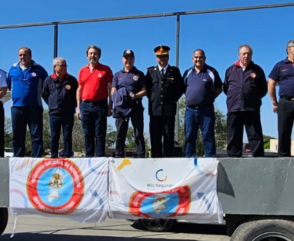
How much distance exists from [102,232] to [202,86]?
414 centimetres

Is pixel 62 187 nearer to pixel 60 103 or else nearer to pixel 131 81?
pixel 60 103

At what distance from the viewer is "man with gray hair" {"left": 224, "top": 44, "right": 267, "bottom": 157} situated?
4.83 metres

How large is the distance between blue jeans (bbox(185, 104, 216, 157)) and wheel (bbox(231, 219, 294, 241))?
125 cm

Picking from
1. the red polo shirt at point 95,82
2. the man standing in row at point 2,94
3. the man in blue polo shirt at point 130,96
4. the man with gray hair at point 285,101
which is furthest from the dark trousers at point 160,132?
the man standing in row at point 2,94

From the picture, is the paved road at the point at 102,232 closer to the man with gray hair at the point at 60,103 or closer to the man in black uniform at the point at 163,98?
the man with gray hair at the point at 60,103

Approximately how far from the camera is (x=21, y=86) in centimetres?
551

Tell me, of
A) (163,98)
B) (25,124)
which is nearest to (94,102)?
(163,98)

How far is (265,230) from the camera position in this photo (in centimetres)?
396

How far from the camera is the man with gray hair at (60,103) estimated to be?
18.2 feet

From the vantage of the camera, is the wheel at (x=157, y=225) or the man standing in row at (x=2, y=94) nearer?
the man standing in row at (x=2, y=94)

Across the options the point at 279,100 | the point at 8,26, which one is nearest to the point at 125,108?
the point at 279,100

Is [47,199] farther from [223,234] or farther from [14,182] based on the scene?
[223,234]

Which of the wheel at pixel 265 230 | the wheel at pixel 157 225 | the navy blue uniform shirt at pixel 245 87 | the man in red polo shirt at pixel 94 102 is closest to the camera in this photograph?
the wheel at pixel 265 230

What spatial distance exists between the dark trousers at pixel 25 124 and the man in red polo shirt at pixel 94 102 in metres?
0.60
